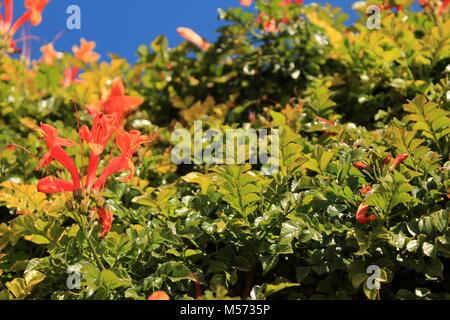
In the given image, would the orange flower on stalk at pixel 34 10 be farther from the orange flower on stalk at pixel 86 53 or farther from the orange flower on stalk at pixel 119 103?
the orange flower on stalk at pixel 86 53

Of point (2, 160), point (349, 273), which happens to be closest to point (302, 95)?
point (2, 160)

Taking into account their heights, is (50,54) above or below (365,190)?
above

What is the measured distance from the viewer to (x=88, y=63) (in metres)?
5.39

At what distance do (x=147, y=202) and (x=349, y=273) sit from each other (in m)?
0.81

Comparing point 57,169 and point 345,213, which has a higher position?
point 57,169

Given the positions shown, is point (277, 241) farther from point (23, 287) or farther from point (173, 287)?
point (23, 287)

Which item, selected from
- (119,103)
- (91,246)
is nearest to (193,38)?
(119,103)

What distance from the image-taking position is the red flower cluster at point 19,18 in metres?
4.19

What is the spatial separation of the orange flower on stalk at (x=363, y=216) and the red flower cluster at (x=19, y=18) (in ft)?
7.27

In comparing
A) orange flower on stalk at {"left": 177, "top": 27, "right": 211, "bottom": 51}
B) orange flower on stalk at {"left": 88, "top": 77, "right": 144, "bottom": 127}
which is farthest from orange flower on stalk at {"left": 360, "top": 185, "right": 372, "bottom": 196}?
orange flower on stalk at {"left": 177, "top": 27, "right": 211, "bottom": 51}

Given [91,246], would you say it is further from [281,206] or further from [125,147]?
[281,206]

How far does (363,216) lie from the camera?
2.69m

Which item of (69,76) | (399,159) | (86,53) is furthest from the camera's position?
(86,53)

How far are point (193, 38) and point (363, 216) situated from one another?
233cm
